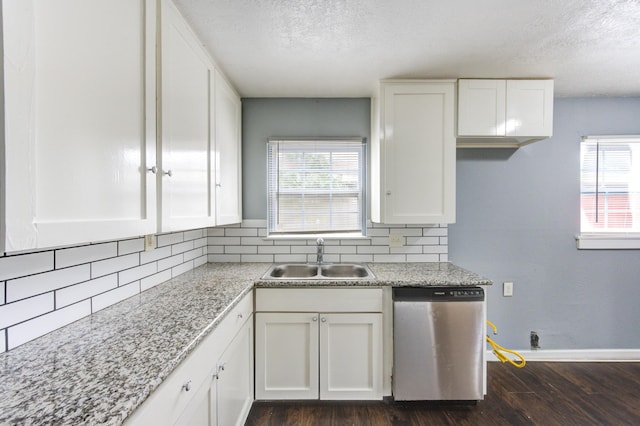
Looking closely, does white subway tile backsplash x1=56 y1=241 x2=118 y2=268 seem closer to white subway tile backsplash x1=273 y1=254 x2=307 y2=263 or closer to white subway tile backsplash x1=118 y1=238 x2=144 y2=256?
white subway tile backsplash x1=118 y1=238 x2=144 y2=256

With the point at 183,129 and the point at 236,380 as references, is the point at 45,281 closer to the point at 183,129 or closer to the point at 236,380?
the point at 183,129

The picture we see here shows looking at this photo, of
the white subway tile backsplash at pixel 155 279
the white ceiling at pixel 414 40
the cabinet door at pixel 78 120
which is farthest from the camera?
the white subway tile backsplash at pixel 155 279

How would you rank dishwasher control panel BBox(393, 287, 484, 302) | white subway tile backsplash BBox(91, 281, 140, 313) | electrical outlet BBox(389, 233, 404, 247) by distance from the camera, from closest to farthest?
white subway tile backsplash BBox(91, 281, 140, 313)
dishwasher control panel BBox(393, 287, 484, 302)
electrical outlet BBox(389, 233, 404, 247)

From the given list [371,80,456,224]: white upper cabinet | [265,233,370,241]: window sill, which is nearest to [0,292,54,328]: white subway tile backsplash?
[265,233,370,241]: window sill

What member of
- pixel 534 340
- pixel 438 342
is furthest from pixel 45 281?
pixel 534 340

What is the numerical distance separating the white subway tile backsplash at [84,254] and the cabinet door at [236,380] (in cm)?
70

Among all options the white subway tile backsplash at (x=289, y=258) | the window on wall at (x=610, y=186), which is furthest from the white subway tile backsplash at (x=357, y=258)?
the window on wall at (x=610, y=186)

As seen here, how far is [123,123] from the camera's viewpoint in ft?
3.30

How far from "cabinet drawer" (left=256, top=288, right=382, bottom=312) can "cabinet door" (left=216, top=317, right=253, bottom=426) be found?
159mm

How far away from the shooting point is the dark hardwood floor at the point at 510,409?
6.12 feet

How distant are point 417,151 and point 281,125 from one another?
1145mm

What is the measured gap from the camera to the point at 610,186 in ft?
8.48

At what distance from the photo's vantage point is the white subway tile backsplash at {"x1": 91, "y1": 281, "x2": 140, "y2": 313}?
1276mm

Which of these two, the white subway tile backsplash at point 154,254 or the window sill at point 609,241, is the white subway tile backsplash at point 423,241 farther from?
the white subway tile backsplash at point 154,254
